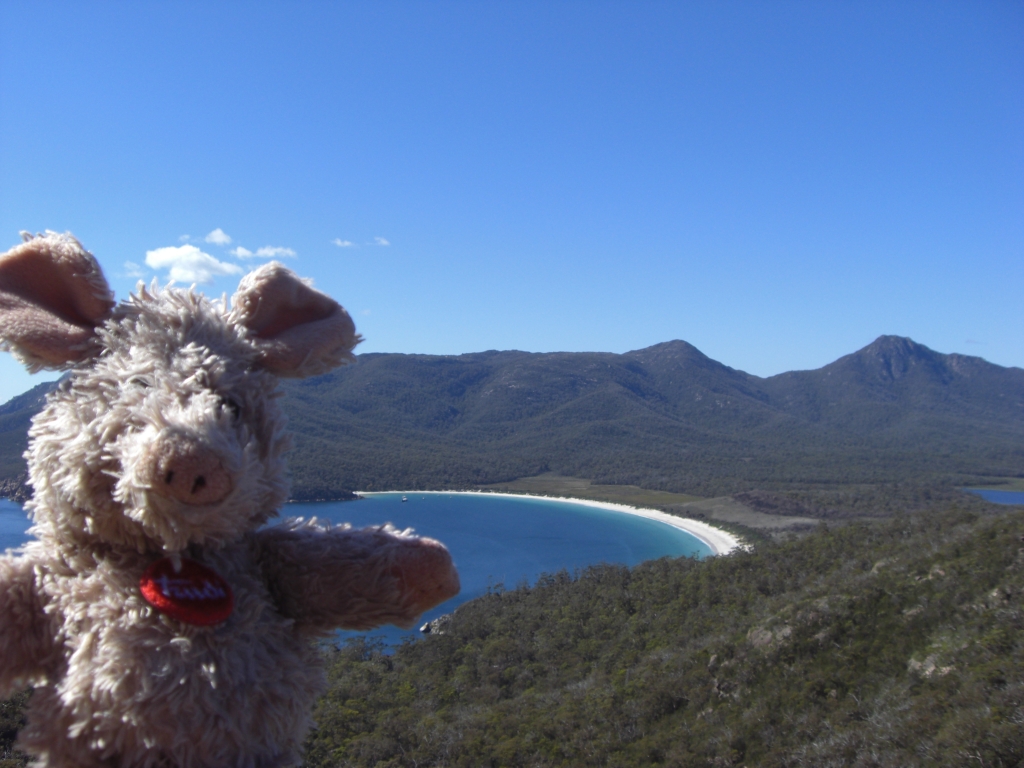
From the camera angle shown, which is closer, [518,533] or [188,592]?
[188,592]

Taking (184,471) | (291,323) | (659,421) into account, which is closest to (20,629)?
(184,471)

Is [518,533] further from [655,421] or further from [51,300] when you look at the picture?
[655,421]

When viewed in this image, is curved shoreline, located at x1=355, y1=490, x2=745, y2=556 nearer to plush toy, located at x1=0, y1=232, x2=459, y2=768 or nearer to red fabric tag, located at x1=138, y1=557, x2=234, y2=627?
plush toy, located at x1=0, y1=232, x2=459, y2=768

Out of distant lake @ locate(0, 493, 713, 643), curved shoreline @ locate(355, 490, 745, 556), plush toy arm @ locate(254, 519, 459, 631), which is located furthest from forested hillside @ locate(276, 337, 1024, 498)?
plush toy arm @ locate(254, 519, 459, 631)

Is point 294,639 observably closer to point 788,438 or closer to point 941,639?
point 941,639

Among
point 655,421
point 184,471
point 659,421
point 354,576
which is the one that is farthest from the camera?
point 659,421

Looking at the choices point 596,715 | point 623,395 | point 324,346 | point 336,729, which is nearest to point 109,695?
point 324,346
